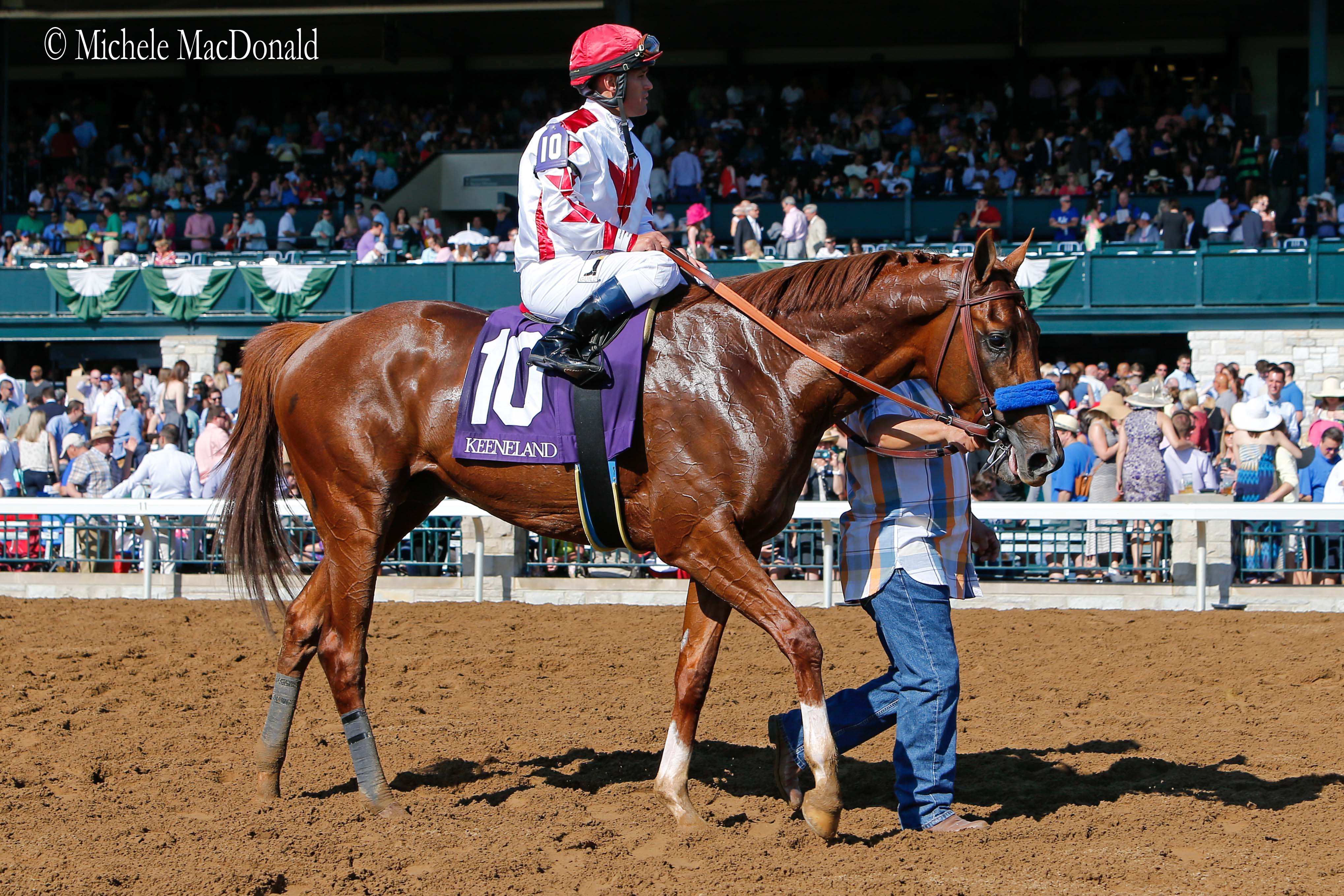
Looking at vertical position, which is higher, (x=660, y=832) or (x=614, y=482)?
(x=614, y=482)

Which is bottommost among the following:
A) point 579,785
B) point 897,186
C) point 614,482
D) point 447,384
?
point 579,785

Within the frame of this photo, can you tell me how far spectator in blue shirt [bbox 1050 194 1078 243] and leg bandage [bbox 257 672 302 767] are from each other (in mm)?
14897

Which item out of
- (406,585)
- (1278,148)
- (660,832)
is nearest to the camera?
(660,832)

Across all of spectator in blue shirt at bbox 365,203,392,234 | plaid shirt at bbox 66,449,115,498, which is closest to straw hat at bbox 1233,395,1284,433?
plaid shirt at bbox 66,449,115,498

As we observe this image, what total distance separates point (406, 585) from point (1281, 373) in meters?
7.44

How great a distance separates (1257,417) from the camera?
923 centimetres

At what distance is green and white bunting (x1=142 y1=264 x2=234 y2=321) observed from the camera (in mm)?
18141

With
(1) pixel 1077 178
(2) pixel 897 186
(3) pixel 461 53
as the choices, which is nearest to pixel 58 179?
(3) pixel 461 53

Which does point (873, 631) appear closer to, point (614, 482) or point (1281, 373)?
point (614, 482)

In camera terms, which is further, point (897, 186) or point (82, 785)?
point (897, 186)

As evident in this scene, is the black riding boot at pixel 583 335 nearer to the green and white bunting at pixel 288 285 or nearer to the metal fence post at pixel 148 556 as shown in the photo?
the metal fence post at pixel 148 556

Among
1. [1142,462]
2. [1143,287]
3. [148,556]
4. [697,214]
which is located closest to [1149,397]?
[1142,462]

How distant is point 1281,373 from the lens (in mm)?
10688

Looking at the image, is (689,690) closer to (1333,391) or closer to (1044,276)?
(1333,391)
